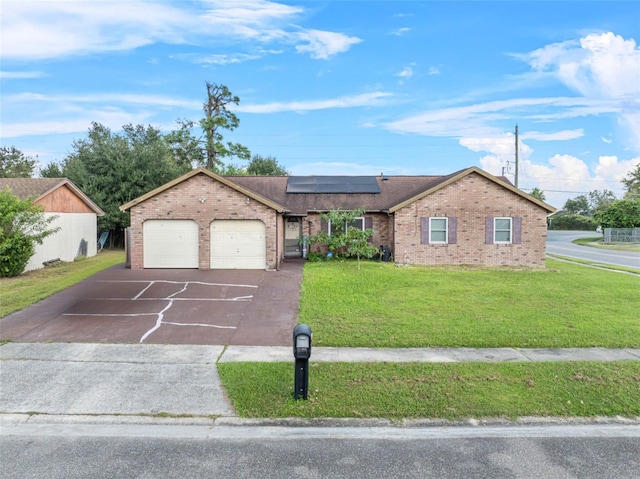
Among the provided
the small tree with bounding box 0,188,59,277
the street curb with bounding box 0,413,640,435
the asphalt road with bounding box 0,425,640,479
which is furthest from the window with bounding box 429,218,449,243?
the small tree with bounding box 0,188,59,277

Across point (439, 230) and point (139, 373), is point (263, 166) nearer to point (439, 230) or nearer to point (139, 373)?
point (439, 230)

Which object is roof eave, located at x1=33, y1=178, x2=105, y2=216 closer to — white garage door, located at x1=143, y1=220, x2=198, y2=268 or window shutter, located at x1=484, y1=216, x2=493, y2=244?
white garage door, located at x1=143, y1=220, x2=198, y2=268

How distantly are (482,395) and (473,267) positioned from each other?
1378 cm

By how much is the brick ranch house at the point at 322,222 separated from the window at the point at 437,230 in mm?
47

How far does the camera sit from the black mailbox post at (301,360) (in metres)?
5.42

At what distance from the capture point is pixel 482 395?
5641 millimetres

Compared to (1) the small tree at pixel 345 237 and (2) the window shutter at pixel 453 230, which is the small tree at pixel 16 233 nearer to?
(1) the small tree at pixel 345 237

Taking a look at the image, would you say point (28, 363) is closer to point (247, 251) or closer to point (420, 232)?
point (247, 251)

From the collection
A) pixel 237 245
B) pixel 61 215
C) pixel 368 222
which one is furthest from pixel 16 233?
pixel 368 222

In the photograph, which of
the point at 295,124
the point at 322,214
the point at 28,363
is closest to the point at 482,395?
the point at 28,363

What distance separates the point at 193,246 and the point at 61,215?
9.32m

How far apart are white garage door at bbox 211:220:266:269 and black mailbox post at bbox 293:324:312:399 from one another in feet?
40.4

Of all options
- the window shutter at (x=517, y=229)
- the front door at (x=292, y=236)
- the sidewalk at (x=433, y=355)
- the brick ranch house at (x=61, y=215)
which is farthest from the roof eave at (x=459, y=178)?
the brick ranch house at (x=61, y=215)

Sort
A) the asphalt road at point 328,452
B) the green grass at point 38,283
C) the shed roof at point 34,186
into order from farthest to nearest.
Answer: the shed roof at point 34,186
the green grass at point 38,283
the asphalt road at point 328,452
